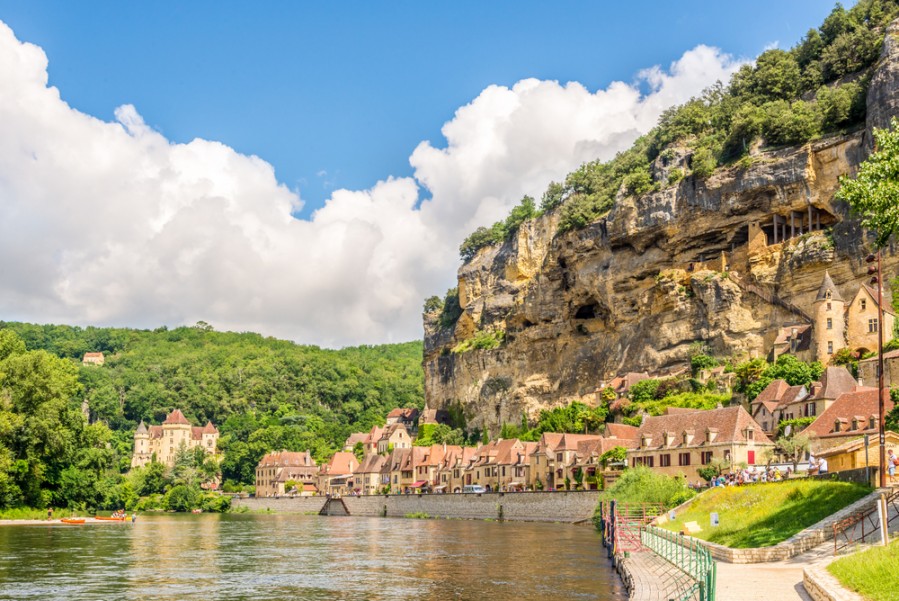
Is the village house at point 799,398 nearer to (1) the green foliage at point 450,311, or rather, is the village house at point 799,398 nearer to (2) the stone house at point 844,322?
(2) the stone house at point 844,322

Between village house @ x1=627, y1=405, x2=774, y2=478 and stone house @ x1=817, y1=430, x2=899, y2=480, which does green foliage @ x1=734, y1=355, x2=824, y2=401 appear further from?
stone house @ x1=817, y1=430, x2=899, y2=480

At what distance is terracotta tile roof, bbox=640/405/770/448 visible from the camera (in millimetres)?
62031

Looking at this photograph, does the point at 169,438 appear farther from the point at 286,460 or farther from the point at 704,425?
the point at 704,425

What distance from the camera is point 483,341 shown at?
121 m

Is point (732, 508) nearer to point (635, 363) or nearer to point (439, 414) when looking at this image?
point (635, 363)

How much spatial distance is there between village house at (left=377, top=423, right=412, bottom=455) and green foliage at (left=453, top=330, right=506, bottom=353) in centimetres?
1689

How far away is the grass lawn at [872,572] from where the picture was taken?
57.8 ft

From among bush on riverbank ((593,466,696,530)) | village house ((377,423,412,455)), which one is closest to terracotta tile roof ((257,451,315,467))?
village house ((377,423,412,455))

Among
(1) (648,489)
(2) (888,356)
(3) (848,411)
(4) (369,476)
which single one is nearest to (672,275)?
(2) (888,356)

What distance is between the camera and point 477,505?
3275 inches

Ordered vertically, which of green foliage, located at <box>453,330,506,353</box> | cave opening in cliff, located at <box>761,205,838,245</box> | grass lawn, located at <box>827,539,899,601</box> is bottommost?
grass lawn, located at <box>827,539,899,601</box>

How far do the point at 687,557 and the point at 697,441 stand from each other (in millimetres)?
36962

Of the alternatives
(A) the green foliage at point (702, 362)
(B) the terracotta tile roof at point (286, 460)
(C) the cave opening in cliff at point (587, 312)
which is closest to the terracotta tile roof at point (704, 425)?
(A) the green foliage at point (702, 362)

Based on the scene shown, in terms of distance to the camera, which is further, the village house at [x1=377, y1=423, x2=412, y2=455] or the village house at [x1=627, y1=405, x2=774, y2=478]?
the village house at [x1=377, y1=423, x2=412, y2=455]
